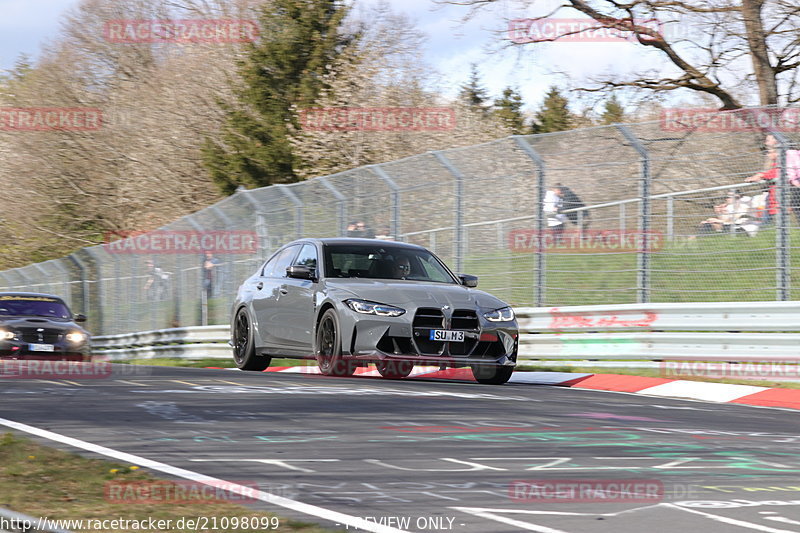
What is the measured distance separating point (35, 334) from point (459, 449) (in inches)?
559

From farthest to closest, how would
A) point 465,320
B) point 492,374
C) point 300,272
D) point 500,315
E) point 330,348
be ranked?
point 300,272, point 492,374, point 330,348, point 500,315, point 465,320

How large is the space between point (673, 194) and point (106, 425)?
8.38 metres

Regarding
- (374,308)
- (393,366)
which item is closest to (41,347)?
(393,366)

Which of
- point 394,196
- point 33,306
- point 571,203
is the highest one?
point 394,196

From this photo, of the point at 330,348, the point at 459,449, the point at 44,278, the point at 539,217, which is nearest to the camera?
the point at 459,449

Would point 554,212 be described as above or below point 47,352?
above

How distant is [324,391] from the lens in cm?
1070

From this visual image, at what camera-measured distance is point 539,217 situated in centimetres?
1603

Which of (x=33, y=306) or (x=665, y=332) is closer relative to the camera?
(x=665, y=332)

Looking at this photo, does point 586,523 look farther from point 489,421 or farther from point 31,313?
point 31,313

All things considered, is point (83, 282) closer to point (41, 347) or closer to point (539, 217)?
point (41, 347)

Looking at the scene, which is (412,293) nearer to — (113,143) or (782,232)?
(782,232)

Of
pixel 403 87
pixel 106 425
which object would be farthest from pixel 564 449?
pixel 403 87

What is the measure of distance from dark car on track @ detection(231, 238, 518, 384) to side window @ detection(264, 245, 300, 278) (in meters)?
0.03
